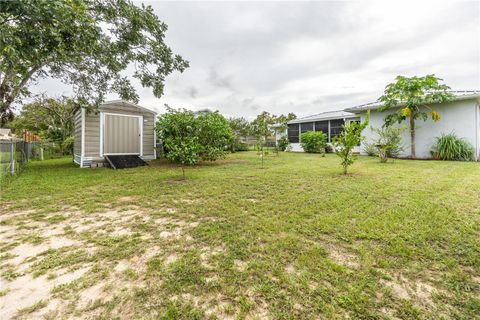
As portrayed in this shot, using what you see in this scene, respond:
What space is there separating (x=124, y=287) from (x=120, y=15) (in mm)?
7449

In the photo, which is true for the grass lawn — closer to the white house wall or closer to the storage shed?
the storage shed

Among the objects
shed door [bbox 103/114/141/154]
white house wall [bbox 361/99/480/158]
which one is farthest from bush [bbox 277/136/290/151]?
shed door [bbox 103/114/141/154]

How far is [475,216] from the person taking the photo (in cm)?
276

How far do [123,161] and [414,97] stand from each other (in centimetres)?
1238

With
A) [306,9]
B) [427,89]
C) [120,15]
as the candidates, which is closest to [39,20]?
[120,15]

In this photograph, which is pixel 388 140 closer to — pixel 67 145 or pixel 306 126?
pixel 306 126

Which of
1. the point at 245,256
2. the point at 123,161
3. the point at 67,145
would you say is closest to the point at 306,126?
the point at 123,161

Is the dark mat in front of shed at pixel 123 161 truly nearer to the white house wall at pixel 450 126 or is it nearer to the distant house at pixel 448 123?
the distant house at pixel 448 123

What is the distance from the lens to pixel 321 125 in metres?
15.1

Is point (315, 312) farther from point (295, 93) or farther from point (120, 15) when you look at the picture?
point (295, 93)

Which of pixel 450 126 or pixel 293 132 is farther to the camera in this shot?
pixel 293 132

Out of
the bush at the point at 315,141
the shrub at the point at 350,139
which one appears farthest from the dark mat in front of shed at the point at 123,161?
the bush at the point at 315,141

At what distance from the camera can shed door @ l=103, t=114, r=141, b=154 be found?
847cm

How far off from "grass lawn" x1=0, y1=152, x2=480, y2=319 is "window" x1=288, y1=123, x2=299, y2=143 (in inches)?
516
